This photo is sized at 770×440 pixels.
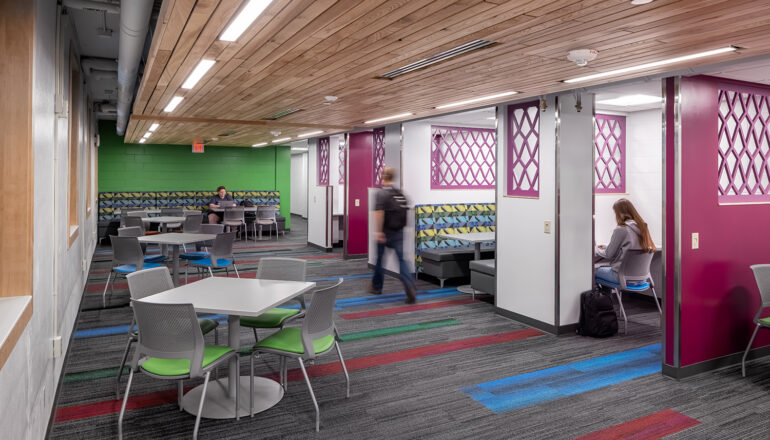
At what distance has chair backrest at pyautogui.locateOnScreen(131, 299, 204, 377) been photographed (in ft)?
9.91

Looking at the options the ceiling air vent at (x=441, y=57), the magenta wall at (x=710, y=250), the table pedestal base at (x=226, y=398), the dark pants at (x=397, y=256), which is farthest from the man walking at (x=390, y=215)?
the magenta wall at (x=710, y=250)

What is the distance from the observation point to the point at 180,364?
322 centimetres

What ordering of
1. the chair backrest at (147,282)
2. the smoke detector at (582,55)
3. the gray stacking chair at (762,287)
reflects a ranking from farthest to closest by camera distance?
the gray stacking chair at (762,287), the chair backrest at (147,282), the smoke detector at (582,55)

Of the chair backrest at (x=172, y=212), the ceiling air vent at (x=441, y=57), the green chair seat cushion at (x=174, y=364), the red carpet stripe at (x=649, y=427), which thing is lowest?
the red carpet stripe at (x=649, y=427)

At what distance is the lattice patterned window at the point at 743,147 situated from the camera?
15.5 ft

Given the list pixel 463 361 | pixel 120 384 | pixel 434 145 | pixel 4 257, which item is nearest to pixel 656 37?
pixel 463 361

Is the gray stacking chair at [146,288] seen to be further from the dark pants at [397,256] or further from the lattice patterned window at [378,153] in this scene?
the lattice patterned window at [378,153]

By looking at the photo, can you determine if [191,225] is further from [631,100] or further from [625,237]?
[631,100]

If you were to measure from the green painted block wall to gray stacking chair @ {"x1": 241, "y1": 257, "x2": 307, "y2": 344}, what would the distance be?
38.3 ft

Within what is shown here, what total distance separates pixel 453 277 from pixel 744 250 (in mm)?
3982

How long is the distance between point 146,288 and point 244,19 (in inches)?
84.9

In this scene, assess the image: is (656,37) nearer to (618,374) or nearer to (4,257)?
(618,374)

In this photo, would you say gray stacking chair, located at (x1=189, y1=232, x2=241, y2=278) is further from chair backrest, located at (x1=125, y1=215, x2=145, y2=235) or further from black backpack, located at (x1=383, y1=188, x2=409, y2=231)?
chair backrest, located at (x1=125, y1=215, x2=145, y2=235)

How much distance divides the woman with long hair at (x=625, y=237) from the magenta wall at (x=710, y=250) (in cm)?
92
